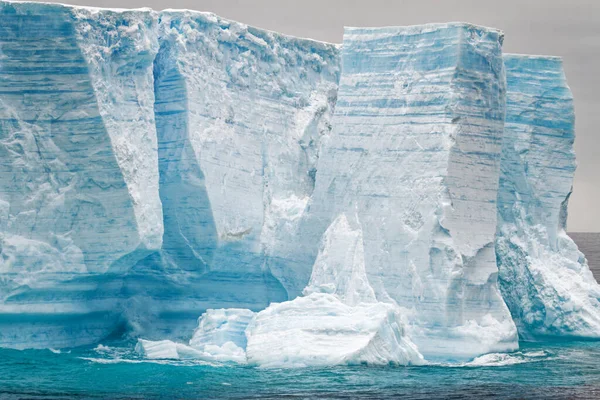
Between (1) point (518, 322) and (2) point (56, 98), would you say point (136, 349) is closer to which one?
(2) point (56, 98)

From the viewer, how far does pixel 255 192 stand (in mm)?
24844

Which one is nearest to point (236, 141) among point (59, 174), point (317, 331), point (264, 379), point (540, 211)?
point (59, 174)

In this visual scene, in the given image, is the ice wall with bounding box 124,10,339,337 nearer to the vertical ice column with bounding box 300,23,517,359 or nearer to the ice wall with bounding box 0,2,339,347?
the ice wall with bounding box 0,2,339,347

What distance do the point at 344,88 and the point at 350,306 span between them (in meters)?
4.26

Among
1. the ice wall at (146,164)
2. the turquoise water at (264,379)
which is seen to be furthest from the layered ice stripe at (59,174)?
the turquoise water at (264,379)

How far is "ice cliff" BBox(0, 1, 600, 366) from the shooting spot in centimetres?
2184

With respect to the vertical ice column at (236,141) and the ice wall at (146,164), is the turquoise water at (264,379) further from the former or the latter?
the vertical ice column at (236,141)

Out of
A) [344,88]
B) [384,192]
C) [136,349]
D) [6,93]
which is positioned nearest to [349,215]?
[384,192]

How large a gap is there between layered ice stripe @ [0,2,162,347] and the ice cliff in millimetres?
32

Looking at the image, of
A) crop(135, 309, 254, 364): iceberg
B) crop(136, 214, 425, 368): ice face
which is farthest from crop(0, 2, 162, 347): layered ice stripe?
crop(136, 214, 425, 368): ice face

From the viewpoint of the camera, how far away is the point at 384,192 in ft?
77.5

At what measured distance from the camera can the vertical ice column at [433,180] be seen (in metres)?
22.8

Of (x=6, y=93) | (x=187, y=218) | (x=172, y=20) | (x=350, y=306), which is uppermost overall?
(x=172, y=20)

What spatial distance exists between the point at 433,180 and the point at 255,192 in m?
3.56
